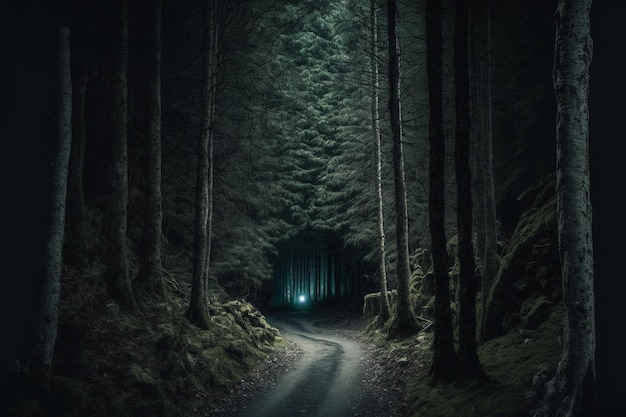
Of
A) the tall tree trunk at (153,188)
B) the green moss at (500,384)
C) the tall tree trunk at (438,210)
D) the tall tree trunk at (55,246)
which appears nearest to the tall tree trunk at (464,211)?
the tall tree trunk at (438,210)

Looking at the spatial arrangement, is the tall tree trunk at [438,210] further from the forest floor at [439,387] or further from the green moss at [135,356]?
the green moss at [135,356]

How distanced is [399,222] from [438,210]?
6503 millimetres

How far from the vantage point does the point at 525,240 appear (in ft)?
38.9

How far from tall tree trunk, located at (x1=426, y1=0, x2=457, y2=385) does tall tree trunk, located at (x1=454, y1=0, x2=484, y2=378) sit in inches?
14.5

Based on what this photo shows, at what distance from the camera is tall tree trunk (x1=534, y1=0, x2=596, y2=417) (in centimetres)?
575

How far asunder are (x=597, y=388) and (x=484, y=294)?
669 cm

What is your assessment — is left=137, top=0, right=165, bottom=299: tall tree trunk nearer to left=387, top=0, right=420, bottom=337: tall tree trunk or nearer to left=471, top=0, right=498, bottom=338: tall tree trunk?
left=387, top=0, right=420, bottom=337: tall tree trunk

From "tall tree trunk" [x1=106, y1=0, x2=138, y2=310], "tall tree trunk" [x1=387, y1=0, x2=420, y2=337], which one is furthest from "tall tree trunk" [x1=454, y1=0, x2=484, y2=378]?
"tall tree trunk" [x1=106, y1=0, x2=138, y2=310]

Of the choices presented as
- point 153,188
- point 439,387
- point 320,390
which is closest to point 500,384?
point 439,387

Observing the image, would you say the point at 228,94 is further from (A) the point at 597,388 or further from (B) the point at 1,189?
(A) the point at 597,388

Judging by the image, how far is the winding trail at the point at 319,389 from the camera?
9461mm

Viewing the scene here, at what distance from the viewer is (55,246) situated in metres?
7.91

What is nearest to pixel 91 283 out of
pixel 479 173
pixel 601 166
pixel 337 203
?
pixel 601 166

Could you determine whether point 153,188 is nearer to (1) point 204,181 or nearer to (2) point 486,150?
(1) point 204,181
